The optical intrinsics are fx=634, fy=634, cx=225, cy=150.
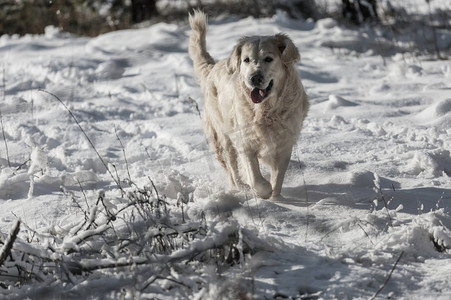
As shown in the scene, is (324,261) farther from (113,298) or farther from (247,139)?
(247,139)

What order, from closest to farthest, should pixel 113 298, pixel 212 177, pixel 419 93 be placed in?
pixel 113 298
pixel 212 177
pixel 419 93

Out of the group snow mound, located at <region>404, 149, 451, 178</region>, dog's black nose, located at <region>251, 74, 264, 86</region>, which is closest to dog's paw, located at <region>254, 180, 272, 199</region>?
dog's black nose, located at <region>251, 74, 264, 86</region>

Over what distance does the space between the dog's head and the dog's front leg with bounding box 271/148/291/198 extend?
444 mm

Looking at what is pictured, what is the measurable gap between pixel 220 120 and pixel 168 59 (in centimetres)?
390

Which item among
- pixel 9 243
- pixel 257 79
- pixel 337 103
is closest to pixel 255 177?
pixel 257 79

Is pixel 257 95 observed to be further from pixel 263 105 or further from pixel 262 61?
pixel 262 61

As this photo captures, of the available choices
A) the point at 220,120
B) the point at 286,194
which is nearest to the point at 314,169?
the point at 286,194

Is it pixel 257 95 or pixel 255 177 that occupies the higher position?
pixel 257 95

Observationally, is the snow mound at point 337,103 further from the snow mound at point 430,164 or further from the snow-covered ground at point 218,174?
the snow mound at point 430,164

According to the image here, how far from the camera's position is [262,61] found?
14.0 ft

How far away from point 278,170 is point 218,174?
943 millimetres

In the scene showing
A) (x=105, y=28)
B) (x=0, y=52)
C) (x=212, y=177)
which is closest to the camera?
(x=212, y=177)

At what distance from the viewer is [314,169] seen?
15.5 ft

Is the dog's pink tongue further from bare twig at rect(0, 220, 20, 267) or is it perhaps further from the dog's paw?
bare twig at rect(0, 220, 20, 267)
